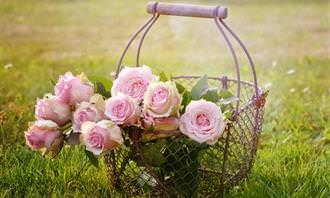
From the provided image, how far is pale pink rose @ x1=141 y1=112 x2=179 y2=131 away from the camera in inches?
68.8

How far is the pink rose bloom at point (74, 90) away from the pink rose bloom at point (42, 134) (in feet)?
0.26

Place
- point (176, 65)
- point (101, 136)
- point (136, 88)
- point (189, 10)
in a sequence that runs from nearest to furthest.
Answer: point (101, 136), point (136, 88), point (189, 10), point (176, 65)

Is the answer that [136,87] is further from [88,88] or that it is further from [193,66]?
[193,66]

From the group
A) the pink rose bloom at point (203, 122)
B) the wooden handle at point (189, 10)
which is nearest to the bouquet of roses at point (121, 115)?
the pink rose bloom at point (203, 122)

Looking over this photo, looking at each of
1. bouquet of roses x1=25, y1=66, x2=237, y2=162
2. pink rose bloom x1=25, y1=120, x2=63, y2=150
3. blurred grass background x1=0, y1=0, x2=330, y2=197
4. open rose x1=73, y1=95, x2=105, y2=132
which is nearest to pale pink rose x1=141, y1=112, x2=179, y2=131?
bouquet of roses x1=25, y1=66, x2=237, y2=162

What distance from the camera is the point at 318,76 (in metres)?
3.80

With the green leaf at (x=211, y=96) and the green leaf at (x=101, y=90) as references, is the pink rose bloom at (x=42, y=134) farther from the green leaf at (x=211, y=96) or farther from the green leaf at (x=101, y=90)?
the green leaf at (x=211, y=96)

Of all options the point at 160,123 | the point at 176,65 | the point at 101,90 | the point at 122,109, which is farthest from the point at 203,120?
the point at 176,65

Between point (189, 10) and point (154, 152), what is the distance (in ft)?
1.56

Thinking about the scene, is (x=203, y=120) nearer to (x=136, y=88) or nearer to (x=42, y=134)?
(x=136, y=88)

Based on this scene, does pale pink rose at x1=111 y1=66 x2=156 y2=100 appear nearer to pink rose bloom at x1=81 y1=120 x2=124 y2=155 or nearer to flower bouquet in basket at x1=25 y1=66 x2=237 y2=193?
flower bouquet in basket at x1=25 y1=66 x2=237 y2=193

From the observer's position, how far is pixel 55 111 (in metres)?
1.78

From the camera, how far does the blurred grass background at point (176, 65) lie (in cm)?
210

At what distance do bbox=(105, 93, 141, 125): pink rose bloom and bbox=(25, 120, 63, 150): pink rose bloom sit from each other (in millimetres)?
156
